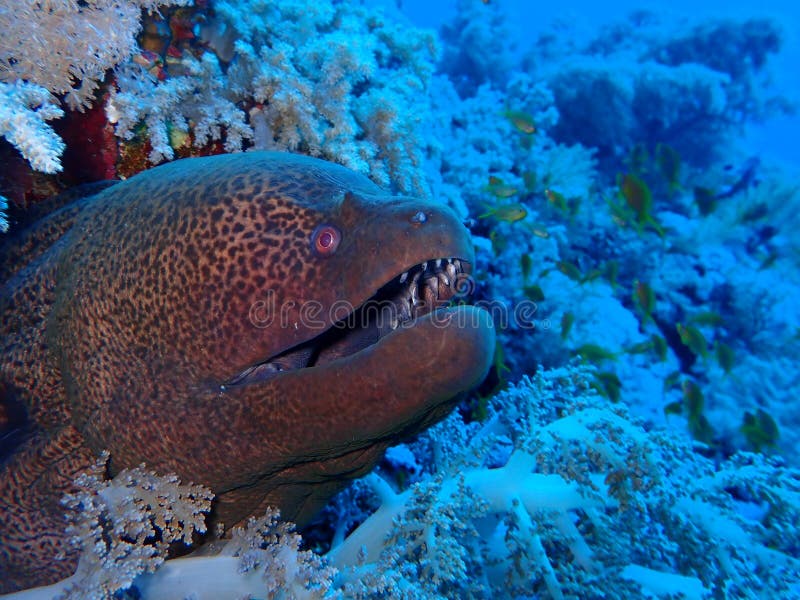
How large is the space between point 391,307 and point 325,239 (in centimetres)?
51

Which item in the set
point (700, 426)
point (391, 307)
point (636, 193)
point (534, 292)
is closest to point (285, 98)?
point (391, 307)

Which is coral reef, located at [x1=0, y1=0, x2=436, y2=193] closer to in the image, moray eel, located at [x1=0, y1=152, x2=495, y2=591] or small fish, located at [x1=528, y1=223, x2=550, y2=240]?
moray eel, located at [x1=0, y1=152, x2=495, y2=591]

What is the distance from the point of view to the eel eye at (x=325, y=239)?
1825 millimetres

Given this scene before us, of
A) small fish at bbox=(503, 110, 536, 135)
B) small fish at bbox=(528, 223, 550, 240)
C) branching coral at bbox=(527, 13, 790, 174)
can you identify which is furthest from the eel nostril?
branching coral at bbox=(527, 13, 790, 174)

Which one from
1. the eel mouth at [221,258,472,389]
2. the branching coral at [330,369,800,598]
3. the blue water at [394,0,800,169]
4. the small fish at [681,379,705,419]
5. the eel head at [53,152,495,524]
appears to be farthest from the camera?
the blue water at [394,0,800,169]

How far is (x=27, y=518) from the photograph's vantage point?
239 cm

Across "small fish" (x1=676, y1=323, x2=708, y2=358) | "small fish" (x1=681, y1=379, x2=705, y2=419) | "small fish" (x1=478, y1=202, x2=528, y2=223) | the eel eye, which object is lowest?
"small fish" (x1=681, y1=379, x2=705, y2=419)

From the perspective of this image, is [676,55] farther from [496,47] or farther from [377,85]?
[377,85]

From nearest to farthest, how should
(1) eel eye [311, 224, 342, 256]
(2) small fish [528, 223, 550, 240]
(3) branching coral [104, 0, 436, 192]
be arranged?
(1) eel eye [311, 224, 342, 256], (3) branching coral [104, 0, 436, 192], (2) small fish [528, 223, 550, 240]

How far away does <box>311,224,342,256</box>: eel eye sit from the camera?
1.83 m

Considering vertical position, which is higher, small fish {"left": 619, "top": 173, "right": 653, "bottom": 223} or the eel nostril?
the eel nostril

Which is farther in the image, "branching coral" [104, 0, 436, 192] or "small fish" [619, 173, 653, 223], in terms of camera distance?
"small fish" [619, 173, 653, 223]

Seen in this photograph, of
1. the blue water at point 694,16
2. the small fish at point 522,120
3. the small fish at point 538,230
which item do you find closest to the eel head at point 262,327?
the small fish at point 538,230

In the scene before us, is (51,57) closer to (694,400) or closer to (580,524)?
(580,524)
